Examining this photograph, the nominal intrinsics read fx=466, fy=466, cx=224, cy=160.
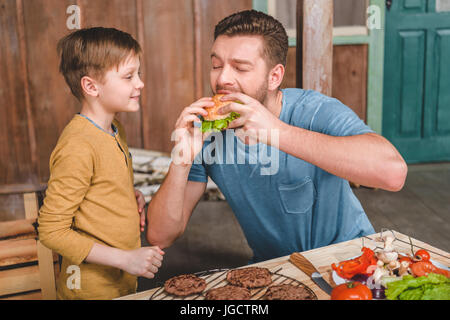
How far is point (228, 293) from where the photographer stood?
1.29 metres

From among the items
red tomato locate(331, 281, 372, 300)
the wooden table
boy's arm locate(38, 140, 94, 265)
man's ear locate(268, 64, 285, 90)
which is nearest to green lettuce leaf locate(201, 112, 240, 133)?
man's ear locate(268, 64, 285, 90)

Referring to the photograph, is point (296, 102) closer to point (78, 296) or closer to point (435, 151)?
point (78, 296)

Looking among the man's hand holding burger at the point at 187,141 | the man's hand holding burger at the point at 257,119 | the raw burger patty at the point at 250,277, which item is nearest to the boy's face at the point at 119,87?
the man's hand holding burger at the point at 187,141

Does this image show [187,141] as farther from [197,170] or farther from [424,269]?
[424,269]

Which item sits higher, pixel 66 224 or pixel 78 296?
pixel 66 224

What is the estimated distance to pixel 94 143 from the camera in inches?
69.8

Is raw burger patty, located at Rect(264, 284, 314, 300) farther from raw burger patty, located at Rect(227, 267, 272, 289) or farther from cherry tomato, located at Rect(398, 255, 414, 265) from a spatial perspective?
cherry tomato, located at Rect(398, 255, 414, 265)

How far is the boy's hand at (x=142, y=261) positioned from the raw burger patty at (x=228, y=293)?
0.38 metres

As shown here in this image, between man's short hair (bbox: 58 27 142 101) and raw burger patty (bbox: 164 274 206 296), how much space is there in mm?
909

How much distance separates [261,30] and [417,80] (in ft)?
13.6

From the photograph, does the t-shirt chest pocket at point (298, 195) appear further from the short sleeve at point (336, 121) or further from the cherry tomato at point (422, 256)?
the cherry tomato at point (422, 256)

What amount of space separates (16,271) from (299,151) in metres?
1.29

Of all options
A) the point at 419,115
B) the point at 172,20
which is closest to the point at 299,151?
the point at 172,20

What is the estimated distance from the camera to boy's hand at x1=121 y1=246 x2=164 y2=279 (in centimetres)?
163
